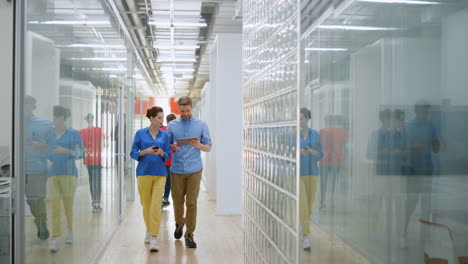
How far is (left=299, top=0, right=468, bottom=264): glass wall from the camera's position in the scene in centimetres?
116

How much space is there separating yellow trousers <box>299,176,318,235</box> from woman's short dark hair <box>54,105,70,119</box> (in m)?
1.65

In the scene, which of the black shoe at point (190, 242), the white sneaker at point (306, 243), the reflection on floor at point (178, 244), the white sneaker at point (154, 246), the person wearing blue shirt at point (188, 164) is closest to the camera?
the white sneaker at point (306, 243)

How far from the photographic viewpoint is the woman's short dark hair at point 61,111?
9.97ft

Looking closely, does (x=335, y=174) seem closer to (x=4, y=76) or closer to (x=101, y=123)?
(x=4, y=76)

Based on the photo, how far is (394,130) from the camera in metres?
1.43

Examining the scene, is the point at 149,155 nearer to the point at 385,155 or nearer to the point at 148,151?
the point at 148,151

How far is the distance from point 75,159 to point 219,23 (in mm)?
4436

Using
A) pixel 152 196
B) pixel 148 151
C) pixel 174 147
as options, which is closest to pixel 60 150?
pixel 148 151

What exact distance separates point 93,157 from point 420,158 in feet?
12.5

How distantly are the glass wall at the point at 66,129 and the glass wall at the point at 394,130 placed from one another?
5.48ft

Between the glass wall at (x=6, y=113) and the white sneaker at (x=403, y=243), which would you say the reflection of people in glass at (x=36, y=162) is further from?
the white sneaker at (x=403, y=243)

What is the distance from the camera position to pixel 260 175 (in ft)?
12.4

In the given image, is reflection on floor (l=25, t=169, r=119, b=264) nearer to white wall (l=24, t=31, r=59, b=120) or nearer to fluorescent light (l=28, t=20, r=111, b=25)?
white wall (l=24, t=31, r=59, b=120)

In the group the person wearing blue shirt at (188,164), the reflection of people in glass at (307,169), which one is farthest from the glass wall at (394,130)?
the person wearing blue shirt at (188,164)
